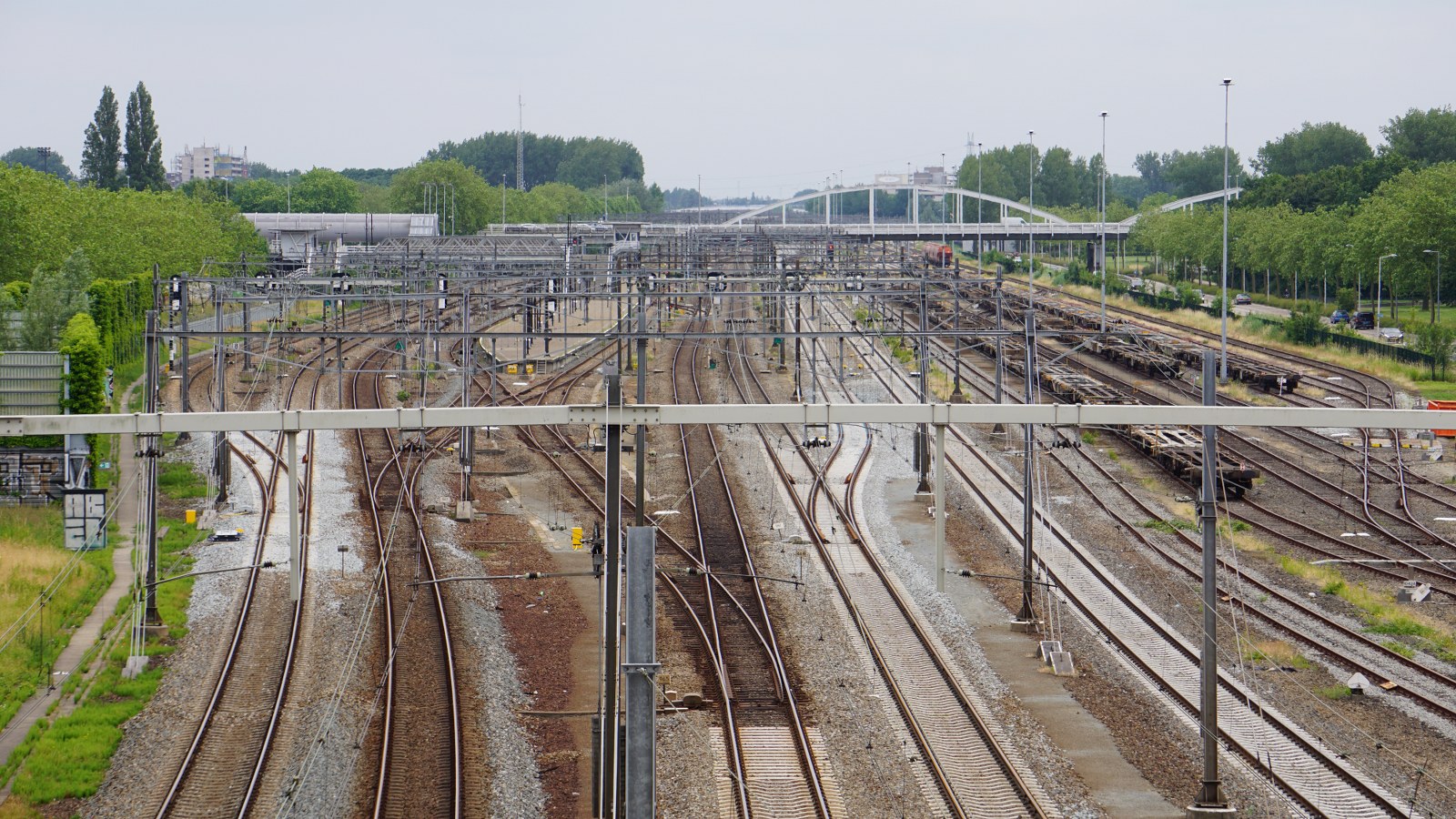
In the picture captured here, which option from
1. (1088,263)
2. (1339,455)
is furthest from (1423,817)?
(1088,263)

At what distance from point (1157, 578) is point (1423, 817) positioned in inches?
328

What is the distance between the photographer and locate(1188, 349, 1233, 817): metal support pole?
1230cm

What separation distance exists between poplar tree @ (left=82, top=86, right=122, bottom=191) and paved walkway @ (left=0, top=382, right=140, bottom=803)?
236ft

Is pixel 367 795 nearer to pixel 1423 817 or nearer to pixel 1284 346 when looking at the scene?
pixel 1423 817

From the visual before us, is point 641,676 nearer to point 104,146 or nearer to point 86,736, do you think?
point 86,736

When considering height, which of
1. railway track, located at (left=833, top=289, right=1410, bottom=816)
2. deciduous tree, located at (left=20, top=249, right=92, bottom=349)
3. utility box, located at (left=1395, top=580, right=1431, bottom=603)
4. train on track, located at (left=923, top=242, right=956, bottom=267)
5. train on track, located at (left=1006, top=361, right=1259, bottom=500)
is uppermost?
train on track, located at (left=923, top=242, right=956, bottom=267)

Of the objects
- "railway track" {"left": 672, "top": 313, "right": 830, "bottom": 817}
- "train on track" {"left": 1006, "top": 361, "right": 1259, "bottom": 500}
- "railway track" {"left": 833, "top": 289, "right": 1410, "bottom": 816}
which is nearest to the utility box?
"train on track" {"left": 1006, "top": 361, "right": 1259, "bottom": 500}

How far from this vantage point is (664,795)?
13141mm

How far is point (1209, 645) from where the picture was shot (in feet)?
41.0

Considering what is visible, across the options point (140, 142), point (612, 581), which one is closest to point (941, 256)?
point (140, 142)

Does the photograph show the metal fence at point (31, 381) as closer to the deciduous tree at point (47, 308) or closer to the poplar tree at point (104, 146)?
the deciduous tree at point (47, 308)

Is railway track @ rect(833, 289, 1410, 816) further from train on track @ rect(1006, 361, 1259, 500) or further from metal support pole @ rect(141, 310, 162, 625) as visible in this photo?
metal support pole @ rect(141, 310, 162, 625)

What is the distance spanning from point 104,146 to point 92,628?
85.0 metres

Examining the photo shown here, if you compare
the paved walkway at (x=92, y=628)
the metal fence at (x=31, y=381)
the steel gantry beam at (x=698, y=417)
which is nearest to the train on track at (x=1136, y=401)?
the steel gantry beam at (x=698, y=417)
